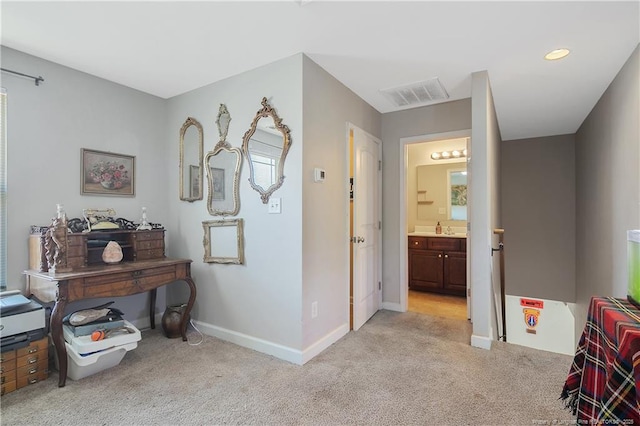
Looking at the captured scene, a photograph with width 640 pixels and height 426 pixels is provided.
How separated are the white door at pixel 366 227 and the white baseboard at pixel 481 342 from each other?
3.38 feet

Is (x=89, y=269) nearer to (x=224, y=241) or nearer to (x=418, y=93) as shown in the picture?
(x=224, y=241)

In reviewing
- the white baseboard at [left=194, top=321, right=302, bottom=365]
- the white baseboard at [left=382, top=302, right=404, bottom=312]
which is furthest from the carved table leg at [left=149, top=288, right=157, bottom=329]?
the white baseboard at [left=382, top=302, right=404, bottom=312]

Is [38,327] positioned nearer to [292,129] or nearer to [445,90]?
[292,129]

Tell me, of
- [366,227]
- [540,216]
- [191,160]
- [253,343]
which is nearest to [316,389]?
[253,343]

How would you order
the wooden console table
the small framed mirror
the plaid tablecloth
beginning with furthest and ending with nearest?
the small framed mirror, the wooden console table, the plaid tablecloth

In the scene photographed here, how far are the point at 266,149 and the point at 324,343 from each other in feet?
5.53

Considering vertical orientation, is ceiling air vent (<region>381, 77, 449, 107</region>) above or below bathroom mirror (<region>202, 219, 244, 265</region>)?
above

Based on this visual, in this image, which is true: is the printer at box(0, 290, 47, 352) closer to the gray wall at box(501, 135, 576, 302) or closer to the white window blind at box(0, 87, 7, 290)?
the white window blind at box(0, 87, 7, 290)

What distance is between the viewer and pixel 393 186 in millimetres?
3773

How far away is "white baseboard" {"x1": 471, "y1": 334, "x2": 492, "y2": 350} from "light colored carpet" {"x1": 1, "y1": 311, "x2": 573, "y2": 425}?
5 cm

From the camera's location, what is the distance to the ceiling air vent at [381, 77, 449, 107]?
2.94 meters

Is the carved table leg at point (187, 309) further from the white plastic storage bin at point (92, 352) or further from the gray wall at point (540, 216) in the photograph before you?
the gray wall at point (540, 216)

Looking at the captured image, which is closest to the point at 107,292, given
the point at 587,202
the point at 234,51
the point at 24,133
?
the point at 24,133

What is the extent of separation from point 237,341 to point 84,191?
73.4 inches
